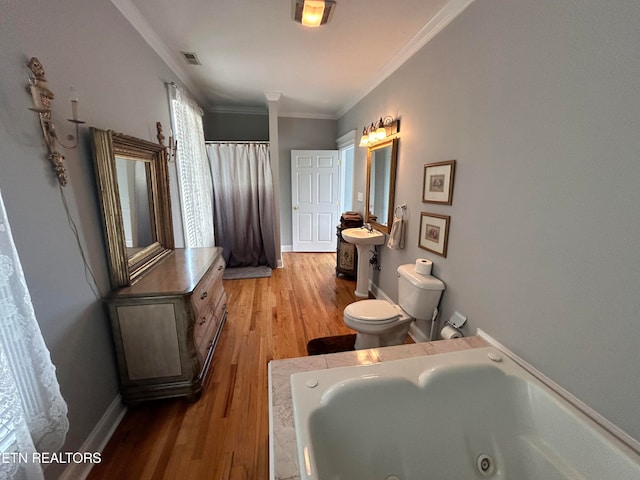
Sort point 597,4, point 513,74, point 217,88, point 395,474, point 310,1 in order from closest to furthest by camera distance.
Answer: point 597,4, point 395,474, point 513,74, point 310,1, point 217,88

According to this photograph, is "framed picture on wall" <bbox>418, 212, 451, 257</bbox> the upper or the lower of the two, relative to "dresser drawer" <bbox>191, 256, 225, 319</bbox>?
upper

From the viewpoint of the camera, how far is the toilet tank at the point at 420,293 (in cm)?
189

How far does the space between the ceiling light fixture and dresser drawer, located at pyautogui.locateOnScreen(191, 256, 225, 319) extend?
1.89 metres

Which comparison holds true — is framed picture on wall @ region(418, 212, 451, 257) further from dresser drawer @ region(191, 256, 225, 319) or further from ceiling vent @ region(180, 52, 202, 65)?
ceiling vent @ region(180, 52, 202, 65)

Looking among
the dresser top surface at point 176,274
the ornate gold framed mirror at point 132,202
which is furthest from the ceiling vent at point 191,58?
the dresser top surface at point 176,274

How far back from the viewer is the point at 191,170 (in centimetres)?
300

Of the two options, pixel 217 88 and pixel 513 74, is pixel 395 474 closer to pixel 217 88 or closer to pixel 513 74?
pixel 513 74

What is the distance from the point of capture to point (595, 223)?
977mm

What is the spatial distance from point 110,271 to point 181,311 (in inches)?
18.2

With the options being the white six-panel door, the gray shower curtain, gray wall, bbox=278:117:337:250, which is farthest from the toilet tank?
gray wall, bbox=278:117:337:250

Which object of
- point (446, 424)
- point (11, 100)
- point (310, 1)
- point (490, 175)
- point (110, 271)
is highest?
point (310, 1)

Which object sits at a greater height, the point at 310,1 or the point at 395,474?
the point at 310,1

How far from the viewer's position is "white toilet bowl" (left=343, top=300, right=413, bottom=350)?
1.85 metres

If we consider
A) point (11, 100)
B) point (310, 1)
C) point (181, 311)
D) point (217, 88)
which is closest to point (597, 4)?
point (310, 1)
